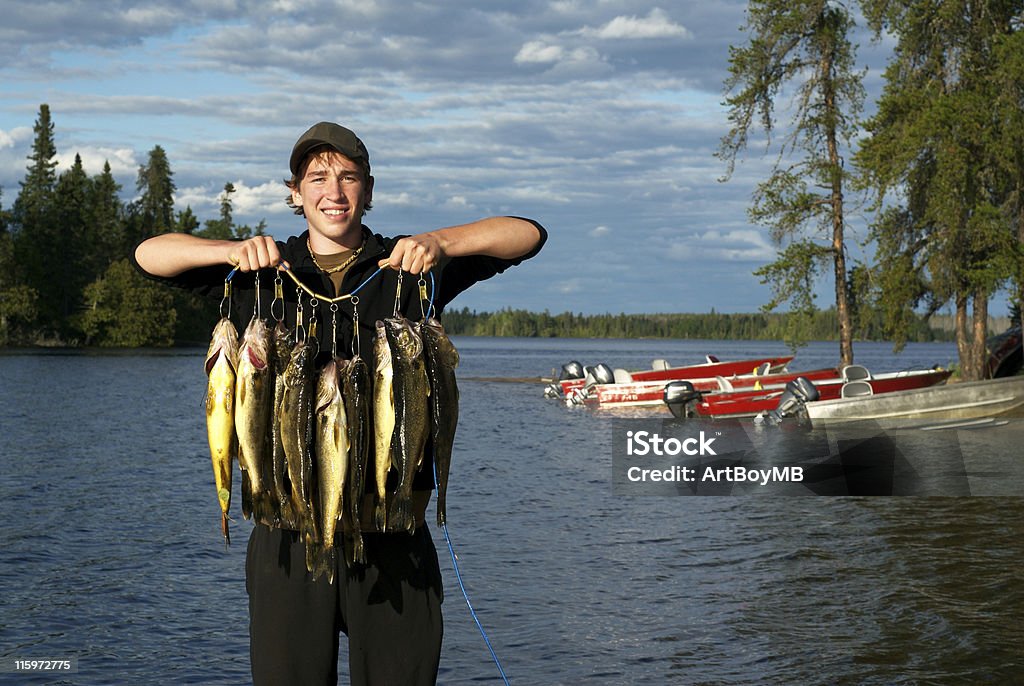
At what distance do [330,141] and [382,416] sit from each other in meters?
1.15

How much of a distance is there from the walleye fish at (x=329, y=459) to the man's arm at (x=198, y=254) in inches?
21.7

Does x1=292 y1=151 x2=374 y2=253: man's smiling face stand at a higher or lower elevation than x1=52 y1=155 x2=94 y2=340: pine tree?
lower

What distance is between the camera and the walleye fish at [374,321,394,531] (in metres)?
4.42

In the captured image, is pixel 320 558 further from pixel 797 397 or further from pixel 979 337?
pixel 979 337

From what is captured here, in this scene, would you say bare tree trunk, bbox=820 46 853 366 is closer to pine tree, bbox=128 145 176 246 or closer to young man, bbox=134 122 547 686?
young man, bbox=134 122 547 686

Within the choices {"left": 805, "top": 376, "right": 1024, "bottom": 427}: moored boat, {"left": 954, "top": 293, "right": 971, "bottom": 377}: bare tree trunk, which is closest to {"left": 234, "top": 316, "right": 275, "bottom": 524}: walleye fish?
{"left": 805, "top": 376, "right": 1024, "bottom": 427}: moored boat

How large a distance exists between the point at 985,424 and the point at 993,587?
63.3ft

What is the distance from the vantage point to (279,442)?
4457 mm

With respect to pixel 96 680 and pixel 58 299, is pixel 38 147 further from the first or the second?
pixel 96 680

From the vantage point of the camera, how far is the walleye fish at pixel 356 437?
443cm

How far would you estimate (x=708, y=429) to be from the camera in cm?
3297

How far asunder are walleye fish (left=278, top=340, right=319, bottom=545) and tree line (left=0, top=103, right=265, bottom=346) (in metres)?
110

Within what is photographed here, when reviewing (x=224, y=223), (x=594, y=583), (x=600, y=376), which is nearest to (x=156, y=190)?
(x=224, y=223)

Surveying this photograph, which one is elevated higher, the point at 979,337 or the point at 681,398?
the point at 979,337
